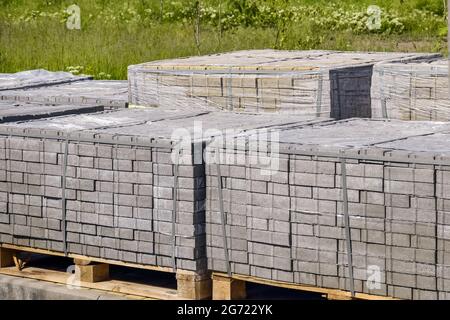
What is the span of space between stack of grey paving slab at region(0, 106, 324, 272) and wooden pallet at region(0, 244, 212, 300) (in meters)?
0.05

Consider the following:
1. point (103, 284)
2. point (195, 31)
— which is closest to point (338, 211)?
A: point (103, 284)

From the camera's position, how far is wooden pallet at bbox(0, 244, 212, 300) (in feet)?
22.7

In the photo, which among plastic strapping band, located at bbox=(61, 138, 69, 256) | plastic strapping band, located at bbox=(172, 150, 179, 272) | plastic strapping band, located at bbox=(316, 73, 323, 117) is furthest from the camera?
plastic strapping band, located at bbox=(316, 73, 323, 117)

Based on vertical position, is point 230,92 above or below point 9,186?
above

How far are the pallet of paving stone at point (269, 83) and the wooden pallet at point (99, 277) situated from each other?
1.90 metres

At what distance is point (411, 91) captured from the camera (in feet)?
27.7

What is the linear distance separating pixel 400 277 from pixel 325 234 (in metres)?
0.51

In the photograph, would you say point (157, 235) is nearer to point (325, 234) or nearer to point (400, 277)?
point (325, 234)

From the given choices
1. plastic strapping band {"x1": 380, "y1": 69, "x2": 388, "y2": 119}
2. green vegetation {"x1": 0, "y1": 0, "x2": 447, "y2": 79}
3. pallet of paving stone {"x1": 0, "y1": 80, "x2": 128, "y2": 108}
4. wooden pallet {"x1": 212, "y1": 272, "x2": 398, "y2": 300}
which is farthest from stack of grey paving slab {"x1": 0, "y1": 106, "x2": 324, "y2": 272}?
green vegetation {"x1": 0, "y1": 0, "x2": 447, "y2": 79}

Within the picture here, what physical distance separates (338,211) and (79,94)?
4.01 metres

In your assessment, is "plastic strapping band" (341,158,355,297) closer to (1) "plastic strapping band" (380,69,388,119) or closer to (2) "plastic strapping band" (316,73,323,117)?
(2) "plastic strapping band" (316,73,323,117)

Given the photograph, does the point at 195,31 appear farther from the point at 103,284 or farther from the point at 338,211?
the point at 338,211

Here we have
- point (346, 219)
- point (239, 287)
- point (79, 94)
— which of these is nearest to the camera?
point (346, 219)

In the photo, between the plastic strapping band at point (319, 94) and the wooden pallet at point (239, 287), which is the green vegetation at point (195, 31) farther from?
the wooden pallet at point (239, 287)
